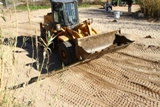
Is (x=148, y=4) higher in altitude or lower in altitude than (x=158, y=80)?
higher

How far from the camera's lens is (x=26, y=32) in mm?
11938

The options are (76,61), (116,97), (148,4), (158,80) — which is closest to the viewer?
(116,97)

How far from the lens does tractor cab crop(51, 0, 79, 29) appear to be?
24.8ft

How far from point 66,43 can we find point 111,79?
1829 millimetres

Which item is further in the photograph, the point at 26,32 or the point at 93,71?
the point at 26,32

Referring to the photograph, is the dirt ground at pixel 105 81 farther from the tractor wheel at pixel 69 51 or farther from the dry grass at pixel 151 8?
the dry grass at pixel 151 8

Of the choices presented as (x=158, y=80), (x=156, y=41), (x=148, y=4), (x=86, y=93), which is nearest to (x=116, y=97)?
(x=86, y=93)

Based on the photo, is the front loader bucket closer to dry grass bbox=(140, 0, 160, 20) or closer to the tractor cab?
the tractor cab

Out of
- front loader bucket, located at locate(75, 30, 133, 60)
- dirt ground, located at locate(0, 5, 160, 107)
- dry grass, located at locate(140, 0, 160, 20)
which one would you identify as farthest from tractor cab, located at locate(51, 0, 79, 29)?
dry grass, located at locate(140, 0, 160, 20)

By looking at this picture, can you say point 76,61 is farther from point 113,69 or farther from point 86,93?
point 86,93

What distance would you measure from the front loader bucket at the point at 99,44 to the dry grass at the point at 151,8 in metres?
6.74

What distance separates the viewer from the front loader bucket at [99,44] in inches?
253

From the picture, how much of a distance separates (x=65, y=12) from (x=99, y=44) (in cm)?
154

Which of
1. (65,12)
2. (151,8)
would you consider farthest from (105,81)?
(151,8)
